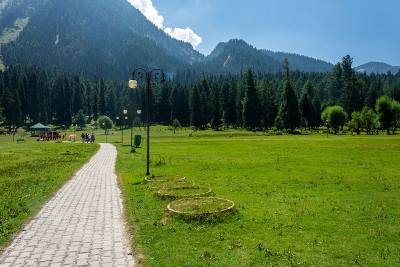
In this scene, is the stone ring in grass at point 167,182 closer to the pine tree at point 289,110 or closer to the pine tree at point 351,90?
the pine tree at point 289,110

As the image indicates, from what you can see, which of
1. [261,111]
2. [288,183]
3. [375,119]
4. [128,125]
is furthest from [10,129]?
[288,183]

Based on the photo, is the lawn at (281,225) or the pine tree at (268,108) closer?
the lawn at (281,225)

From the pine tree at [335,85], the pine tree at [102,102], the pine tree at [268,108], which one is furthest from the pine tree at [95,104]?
the pine tree at [335,85]

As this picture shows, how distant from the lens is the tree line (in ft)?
369

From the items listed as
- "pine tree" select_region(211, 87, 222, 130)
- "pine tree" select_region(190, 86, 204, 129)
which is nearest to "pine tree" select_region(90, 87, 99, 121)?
"pine tree" select_region(190, 86, 204, 129)

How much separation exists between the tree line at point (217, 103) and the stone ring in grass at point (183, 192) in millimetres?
93021

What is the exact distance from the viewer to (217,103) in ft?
431

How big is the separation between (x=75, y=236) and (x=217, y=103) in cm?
12103

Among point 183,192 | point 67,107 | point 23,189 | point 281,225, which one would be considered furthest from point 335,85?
point 281,225

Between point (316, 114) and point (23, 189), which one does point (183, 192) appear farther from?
point (316, 114)

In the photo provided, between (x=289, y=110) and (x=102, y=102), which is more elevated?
(x=102, y=102)

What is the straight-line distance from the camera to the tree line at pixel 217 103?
112562mm

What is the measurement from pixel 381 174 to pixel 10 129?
135244 mm

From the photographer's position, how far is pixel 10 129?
13738cm
